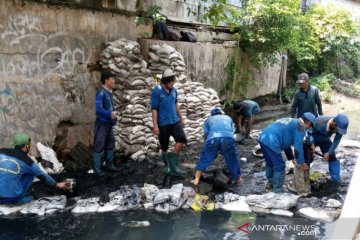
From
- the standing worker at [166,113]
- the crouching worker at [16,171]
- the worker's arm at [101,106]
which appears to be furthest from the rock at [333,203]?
the crouching worker at [16,171]

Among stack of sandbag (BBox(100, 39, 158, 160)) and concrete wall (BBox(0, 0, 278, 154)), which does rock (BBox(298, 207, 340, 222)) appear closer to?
stack of sandbag (BBox(100, 39, 158, 160))

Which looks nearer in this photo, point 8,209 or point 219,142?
point 8,209

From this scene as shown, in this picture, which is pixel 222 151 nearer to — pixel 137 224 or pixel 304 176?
pixel 304 176

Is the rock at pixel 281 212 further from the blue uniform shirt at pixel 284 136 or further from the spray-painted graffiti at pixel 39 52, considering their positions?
the spray-painted graffiti at pixel 39 52

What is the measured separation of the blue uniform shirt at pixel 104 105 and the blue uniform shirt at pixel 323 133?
334 cm

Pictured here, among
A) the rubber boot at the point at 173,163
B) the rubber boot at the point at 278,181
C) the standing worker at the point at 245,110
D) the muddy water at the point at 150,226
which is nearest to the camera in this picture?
the muddy water at the point at 150,226

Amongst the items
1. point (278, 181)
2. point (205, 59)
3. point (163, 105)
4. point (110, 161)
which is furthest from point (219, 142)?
point (205, 59)

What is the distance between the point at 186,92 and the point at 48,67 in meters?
3.27

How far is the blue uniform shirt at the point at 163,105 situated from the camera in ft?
19.9

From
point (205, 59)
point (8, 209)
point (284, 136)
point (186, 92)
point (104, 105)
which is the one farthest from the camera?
point (205, 59)

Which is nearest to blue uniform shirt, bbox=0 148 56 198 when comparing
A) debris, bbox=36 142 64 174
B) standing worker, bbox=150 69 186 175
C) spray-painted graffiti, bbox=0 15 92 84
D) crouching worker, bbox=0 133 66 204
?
crouching worker, bbox=0 133 66 204

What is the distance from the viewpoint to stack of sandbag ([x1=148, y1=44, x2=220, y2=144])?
8078 millimetres

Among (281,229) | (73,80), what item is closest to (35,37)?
(73,80)

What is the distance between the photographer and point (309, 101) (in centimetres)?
727
